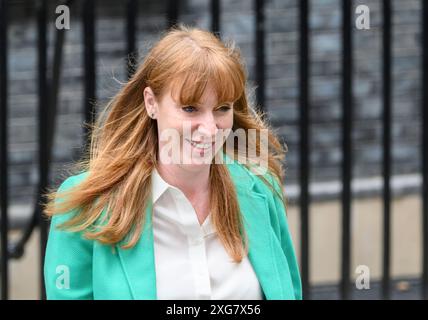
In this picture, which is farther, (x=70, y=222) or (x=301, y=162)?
(x=301, y=162)

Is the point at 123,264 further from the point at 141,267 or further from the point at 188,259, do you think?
the point at 188,259

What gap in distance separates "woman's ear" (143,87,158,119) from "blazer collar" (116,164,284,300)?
0.22 m

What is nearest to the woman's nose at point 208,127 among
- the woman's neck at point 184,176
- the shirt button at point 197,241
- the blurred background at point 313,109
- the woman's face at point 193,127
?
the woman's face at point 193,127

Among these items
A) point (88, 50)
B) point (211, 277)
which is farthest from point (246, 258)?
point (88, 50)

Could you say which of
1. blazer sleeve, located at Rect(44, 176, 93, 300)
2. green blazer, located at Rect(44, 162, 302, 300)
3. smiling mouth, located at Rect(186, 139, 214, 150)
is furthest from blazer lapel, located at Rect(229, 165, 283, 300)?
blazer sleeve, located at Rect(44, 176, 93, 300)

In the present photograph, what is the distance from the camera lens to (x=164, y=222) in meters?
2.85

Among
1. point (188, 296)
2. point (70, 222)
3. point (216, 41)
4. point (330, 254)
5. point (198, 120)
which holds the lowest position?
point (330, 254)

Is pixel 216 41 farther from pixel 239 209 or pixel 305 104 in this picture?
pixel 305 104

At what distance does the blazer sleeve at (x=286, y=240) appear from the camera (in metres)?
3.01

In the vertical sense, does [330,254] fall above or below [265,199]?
below

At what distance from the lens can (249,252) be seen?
9.39ft

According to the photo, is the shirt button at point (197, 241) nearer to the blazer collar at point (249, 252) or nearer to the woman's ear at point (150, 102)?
the blazer collar at point (249, 252)

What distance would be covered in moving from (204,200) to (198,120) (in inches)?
9.6

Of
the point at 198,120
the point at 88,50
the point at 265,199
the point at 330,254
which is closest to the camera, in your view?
the point at 198,120
